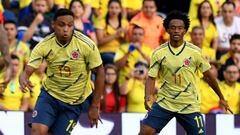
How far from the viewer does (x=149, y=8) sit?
14625 millimetres

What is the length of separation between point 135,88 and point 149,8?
1.64 meters

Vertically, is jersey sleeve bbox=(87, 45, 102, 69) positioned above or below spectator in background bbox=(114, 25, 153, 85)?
above

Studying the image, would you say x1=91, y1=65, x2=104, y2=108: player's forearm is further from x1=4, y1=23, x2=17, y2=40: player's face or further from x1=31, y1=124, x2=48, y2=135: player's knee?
x1=4, y1=23, x2=17, y2=40: player's face

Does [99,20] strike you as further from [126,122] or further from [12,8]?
[126,122]

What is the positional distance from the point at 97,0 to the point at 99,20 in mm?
389

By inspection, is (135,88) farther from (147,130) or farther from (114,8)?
(147,130)

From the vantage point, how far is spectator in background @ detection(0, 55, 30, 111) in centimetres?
1299

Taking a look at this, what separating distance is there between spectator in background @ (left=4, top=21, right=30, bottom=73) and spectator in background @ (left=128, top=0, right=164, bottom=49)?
1.92 metres

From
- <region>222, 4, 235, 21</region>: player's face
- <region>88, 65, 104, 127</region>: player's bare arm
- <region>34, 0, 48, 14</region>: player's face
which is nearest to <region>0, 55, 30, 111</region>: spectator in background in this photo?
<region>34, 0, 48, 14</region>: player's face

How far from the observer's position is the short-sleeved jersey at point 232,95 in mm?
13969

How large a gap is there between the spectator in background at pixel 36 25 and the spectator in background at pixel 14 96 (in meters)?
0.75

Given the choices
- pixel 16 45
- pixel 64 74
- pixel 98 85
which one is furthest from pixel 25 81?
pixel 16 45

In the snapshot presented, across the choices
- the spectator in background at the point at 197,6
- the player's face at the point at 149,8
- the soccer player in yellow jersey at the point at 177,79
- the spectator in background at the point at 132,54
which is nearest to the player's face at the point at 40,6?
the spectator in background at the point at 132,54

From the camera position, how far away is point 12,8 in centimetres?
1482
